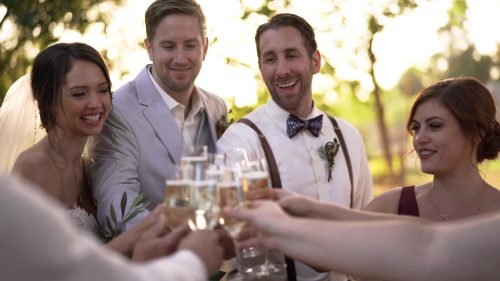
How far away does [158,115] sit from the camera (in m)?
4.34

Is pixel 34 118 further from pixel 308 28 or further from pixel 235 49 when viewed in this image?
pixel 235 49

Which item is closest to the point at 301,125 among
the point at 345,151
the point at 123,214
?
the point at 345,151

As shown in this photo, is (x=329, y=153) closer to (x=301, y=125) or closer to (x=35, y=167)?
(x=301, y=125)

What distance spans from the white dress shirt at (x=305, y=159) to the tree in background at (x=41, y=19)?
8.38 ft

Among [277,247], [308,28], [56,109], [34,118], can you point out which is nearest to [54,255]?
[277,247]

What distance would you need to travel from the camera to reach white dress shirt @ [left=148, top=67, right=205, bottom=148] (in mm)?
4469

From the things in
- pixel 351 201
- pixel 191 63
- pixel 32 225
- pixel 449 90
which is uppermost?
pixel 191 63

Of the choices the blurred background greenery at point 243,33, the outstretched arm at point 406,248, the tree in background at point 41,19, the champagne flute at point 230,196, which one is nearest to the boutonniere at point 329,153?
the blurred background greenery at point 243,33

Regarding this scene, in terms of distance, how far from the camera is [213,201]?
8.82 ft

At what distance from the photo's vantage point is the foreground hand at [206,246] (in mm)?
2463

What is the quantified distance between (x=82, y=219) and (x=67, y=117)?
578mm

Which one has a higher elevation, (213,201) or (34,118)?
(34,118)

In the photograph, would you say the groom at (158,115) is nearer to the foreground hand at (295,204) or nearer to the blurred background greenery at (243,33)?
the foreground hand at (295,204)

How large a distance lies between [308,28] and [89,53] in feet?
4.82
